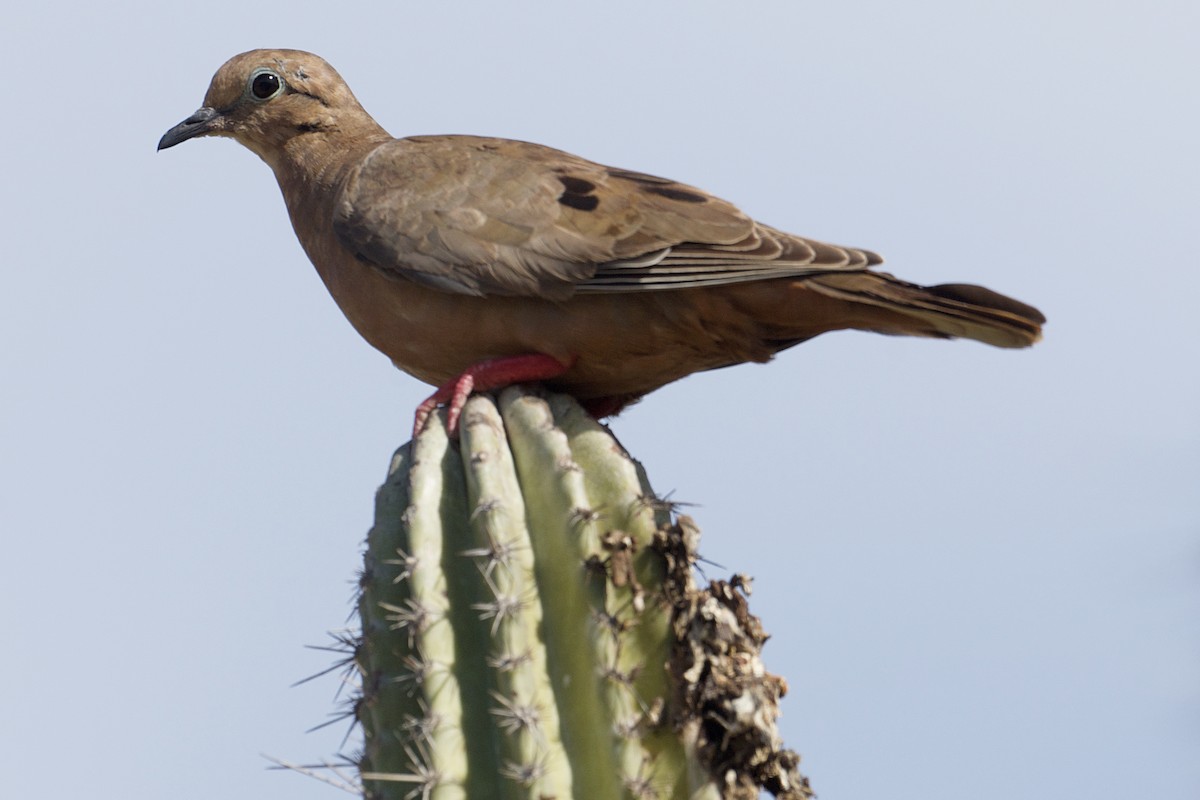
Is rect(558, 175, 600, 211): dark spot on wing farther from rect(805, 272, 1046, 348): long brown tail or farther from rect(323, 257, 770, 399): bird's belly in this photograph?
rect(805, 272, 1046, 348): long brown tail

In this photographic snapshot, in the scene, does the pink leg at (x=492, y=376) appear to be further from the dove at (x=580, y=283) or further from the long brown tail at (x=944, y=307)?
the long brown tail at (x=944, y=307)

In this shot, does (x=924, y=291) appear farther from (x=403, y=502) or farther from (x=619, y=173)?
(x=403, y=502)

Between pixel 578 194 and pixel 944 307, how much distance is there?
1.24m

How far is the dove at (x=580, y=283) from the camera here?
14.6 feet

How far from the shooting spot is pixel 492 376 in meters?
4.50

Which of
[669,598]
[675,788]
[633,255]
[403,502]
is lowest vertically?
[675,788]

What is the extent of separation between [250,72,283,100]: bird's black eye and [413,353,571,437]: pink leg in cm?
194

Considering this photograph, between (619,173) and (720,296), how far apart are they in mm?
710

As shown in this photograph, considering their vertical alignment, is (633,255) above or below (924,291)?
above

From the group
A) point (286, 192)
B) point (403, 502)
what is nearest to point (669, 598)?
point (403, 502)

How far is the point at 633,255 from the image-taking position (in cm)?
450

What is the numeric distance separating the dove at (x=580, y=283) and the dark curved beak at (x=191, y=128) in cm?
112

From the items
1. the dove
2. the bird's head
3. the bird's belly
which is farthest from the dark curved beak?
the bird's belly

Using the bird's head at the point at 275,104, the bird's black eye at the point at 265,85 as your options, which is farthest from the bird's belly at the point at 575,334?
the bird's black eye at the point at 265,85
